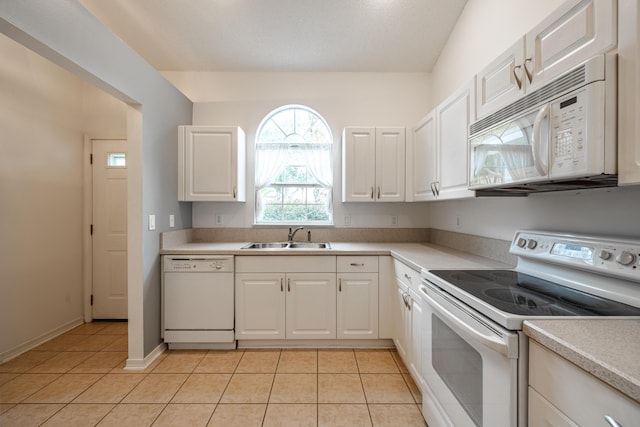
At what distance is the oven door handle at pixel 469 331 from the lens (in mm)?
966

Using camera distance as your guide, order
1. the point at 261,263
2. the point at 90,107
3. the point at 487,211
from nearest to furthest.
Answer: the point at 487,211
the point at 261,263
the point at 90,107

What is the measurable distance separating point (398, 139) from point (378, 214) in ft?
2.82

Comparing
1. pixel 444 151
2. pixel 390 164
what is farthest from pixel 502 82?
pixel 390 164

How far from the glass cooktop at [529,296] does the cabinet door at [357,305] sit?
104 cm

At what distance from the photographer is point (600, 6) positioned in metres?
0.99

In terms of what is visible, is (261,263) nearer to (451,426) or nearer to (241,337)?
(241,337)

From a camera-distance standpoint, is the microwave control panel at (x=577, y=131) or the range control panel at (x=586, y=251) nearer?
Answer: the microwave control panel at (x=577, y=131)

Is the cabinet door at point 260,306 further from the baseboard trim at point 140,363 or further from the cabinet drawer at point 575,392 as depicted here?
the cabinet drawer at point 575,392

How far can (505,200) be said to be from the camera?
202 centimetres

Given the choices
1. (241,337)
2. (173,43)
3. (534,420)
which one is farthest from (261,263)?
(173,43)

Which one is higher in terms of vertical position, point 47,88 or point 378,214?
point 47,88

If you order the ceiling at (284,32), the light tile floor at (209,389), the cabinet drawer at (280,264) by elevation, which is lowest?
the light tile floor at (209,389)

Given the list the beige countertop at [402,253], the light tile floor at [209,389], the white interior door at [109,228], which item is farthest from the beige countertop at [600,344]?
the white interior door at [109,228]

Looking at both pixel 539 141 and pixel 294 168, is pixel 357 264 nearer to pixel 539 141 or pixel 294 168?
pixel 294 168
